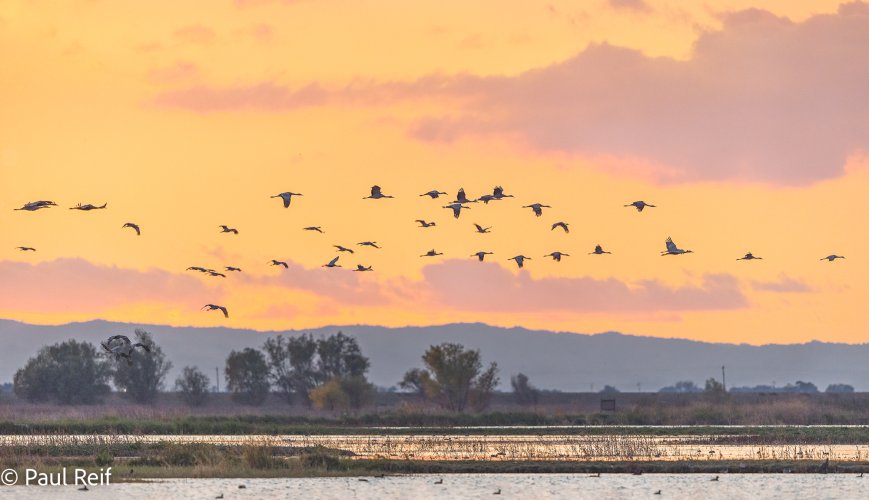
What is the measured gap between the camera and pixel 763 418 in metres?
93.0

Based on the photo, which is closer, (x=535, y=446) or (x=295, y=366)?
(x=535, y=446)

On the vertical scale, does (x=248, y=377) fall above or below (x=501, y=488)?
above

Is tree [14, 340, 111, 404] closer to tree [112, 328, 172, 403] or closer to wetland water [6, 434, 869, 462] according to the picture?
tree [112, 328, 172, 403]

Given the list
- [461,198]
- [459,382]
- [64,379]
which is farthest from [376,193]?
[64,379]

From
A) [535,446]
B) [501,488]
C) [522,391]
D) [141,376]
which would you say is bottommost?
[501,488]

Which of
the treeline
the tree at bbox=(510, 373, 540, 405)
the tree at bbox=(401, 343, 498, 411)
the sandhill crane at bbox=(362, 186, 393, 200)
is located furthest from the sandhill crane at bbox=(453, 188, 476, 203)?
the tree at bbox=(510, 373, 540, 405)

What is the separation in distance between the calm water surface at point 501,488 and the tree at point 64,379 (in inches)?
4192

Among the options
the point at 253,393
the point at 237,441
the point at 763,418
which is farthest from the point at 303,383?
the point at 237,441

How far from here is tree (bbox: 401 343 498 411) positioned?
4833 inches

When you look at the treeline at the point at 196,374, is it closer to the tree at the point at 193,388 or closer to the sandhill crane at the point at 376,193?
the tree at the point at 193,388

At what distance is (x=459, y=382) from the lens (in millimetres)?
122875

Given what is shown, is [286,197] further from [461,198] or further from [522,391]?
[522,391]

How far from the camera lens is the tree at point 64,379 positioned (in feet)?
509

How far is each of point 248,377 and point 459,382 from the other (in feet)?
138
